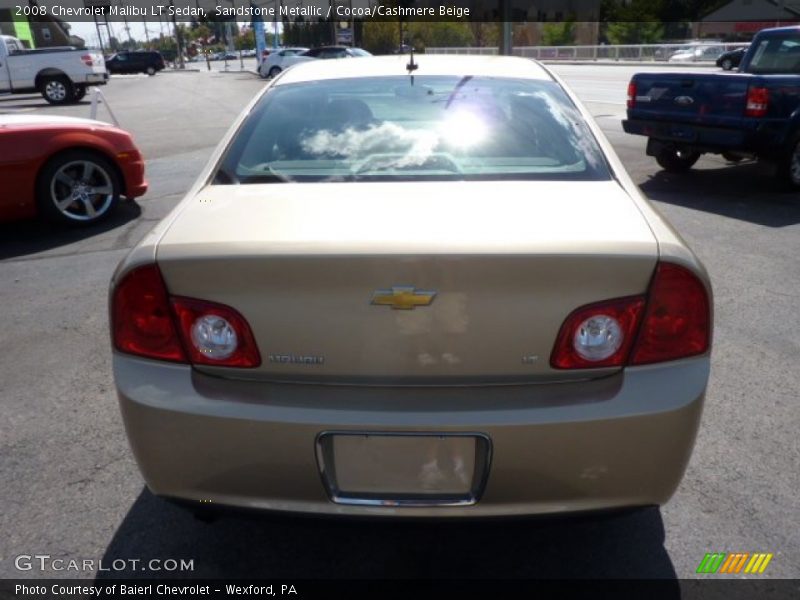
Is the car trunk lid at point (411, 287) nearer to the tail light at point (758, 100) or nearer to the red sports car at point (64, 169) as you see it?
the red sports car at point (64, 169)

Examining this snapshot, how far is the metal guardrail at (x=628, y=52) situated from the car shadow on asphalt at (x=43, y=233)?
39730 mm

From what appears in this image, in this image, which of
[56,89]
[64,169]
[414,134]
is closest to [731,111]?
[414,134]

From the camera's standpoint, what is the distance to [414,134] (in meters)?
2.72

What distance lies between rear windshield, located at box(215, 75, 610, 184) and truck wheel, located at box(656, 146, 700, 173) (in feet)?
22.9

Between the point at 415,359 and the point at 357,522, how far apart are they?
0.50m

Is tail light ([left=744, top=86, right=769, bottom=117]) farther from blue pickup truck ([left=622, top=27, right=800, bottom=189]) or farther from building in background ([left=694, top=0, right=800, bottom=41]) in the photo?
building in background ([left=694, top=0, right=800, bottom=41])

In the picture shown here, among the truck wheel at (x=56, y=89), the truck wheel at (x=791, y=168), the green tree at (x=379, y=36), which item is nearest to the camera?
the truck wheel at (x=791, y=168)

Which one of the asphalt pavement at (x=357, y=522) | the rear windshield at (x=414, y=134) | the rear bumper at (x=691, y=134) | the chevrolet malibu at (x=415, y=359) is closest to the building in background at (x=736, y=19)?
the rear bumper at (x=691, y=134)

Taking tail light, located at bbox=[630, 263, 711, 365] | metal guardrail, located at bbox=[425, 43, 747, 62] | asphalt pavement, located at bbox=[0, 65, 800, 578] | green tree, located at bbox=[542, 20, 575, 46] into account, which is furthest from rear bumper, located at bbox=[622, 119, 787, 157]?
green tree, located at bbox=[542, 20, 575, 46]

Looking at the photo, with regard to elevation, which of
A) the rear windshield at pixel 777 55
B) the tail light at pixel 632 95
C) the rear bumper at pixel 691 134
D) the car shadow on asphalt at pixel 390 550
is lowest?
the car shadow on asphalt at pixel 390 550

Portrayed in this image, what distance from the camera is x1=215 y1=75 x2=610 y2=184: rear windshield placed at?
8.29 feet

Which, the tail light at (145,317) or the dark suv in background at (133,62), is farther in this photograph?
the dark suv in background at (133,62)

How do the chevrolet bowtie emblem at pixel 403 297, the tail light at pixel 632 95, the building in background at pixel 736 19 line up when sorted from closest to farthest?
the chevrolet bowtie emblem at pixel 403 297 → the tail light at pixel 632 95 → the building in background at pixel 736 19

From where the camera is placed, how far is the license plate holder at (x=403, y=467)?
191 centimetres
